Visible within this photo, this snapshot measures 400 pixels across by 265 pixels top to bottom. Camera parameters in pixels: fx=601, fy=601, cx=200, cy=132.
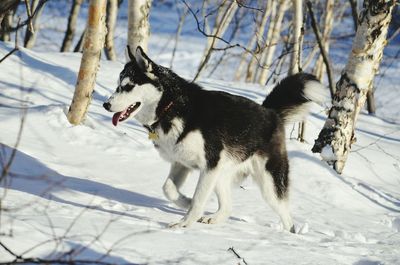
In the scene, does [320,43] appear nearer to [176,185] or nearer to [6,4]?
[176,185]

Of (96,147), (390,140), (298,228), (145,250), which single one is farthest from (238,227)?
(390,140)

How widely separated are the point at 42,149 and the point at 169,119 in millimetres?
2148

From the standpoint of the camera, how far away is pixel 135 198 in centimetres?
A: 559

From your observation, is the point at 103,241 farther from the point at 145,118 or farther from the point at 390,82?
the point at 390,82

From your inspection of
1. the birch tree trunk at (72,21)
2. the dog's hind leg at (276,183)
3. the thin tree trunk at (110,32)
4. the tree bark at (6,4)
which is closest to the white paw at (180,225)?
the dog's hind leg at (276,183)

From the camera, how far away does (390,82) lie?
81.3 ft

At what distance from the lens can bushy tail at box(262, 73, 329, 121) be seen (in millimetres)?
5492

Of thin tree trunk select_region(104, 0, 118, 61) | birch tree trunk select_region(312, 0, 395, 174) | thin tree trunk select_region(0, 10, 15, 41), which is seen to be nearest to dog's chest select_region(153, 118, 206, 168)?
thin tree trunk select_region(0, 10, 15, 41)

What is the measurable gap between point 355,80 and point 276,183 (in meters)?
2.61

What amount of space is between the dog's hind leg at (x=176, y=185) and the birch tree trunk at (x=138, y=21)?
2.53m

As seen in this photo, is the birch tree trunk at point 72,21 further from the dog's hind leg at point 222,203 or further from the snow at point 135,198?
the dog's hind leg at point 222,203

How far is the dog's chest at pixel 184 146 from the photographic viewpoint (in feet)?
15.6

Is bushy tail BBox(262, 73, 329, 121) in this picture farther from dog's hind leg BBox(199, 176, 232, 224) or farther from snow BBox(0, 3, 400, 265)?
snow BBox(0, 3, 400, 265)

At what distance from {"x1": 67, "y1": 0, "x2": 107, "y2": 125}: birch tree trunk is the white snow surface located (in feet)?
0.66
